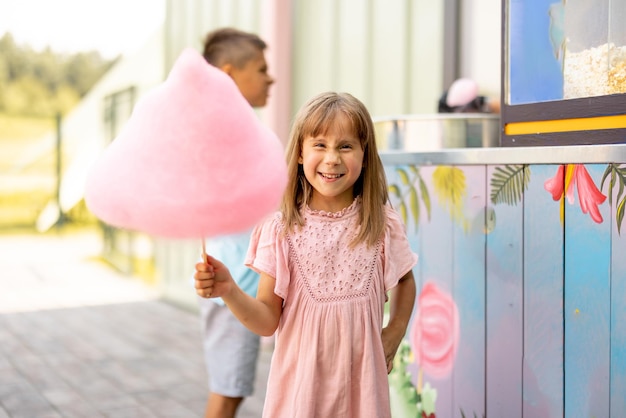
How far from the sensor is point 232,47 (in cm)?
227

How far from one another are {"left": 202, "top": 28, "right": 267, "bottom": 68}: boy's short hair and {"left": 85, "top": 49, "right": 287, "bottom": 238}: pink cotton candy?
101 cm

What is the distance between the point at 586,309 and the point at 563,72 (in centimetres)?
56

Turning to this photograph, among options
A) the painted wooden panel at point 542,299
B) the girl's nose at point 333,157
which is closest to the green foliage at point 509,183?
the painted wooden panel at point 542,299

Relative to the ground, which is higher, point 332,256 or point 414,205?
point 414,205

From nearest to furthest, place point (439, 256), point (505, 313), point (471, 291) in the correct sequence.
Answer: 1. point (505, 313)
2. point (471, 291)
3. point (439, 256)

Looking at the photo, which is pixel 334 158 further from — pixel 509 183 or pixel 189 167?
pixel 509 183

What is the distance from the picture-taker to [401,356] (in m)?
2.22

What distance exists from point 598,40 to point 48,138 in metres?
8.88

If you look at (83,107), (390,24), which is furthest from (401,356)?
(83,107)

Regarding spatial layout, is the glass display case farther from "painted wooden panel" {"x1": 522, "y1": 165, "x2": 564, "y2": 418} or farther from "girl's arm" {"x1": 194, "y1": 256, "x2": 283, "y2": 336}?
"girl's arm" {"x1": 194, "y1": 256, "x2": 283, "y2": 336}

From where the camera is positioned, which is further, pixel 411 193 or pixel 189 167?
pixel 411 193

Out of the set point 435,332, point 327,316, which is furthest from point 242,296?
point 435,332

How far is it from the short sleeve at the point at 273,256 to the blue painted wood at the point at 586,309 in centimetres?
61

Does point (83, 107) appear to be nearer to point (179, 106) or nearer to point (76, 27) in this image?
point (76, 27)
